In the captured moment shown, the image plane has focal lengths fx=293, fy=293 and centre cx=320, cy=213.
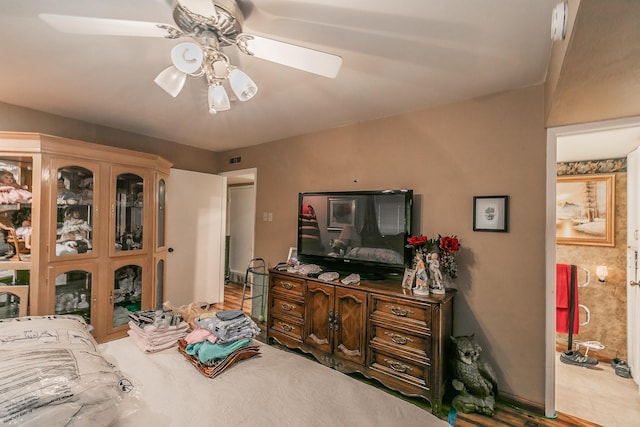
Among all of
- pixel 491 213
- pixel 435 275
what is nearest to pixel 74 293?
pixel 435 275

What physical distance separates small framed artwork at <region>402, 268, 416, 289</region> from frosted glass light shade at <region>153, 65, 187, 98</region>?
2045 mm

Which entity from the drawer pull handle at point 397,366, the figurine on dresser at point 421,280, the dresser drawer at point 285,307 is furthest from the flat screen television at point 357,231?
the drawer pull handle at point 397,366

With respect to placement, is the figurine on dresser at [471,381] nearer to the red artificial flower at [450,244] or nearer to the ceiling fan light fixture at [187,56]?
the red artificial flower at [450,244]

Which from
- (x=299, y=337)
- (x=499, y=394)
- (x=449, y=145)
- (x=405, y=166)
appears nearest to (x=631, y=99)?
(x=449, y=145)

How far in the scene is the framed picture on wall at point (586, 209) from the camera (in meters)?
3.09

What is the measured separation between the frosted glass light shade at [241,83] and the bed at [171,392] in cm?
133

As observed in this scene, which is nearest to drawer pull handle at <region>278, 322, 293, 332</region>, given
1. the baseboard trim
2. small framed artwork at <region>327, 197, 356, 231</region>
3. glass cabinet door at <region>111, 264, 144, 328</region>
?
small framed artwork at <region>327, 197, 356, 231</region>

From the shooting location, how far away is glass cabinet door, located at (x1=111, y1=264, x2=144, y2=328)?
3000 millimetres

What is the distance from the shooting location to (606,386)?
248 centimetres

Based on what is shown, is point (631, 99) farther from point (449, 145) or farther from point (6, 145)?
point (6, 145)

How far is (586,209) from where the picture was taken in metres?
3.23

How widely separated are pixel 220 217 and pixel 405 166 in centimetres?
290

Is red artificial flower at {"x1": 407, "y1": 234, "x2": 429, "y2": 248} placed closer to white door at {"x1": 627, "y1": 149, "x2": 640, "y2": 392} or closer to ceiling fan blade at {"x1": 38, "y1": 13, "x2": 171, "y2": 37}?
white door at {"x1": 627, "y1": 149, "x2": 640, "y2": 392}

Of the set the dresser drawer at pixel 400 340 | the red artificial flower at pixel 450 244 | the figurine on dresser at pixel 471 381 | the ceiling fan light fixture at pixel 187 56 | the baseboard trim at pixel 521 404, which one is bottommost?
the baseboard trim at pixel 521 404
